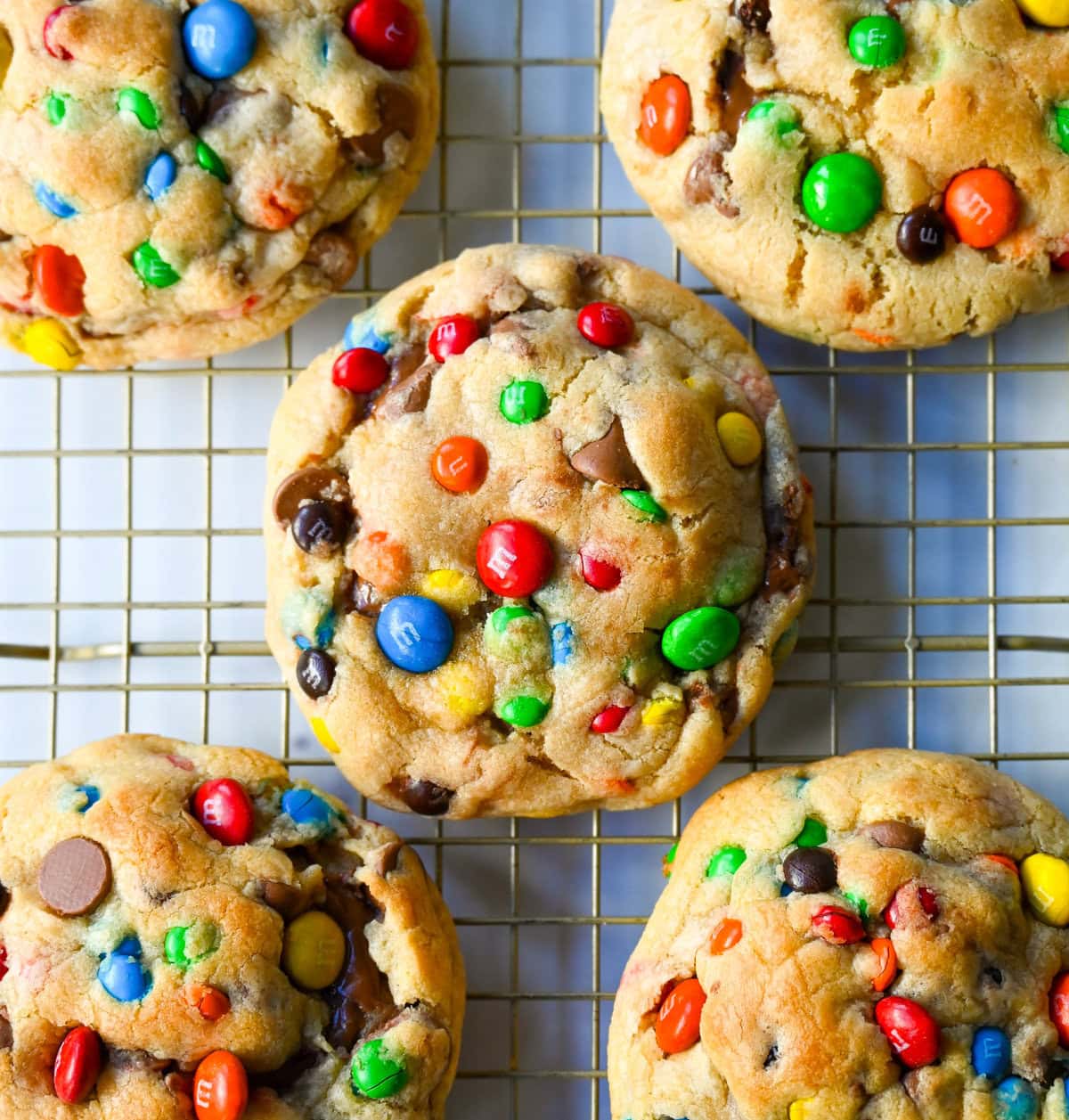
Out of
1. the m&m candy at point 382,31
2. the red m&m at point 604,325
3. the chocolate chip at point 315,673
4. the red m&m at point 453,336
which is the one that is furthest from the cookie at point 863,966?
the m&m candy at point 382,31

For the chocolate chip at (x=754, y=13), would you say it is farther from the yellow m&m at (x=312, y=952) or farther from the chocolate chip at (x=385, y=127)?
the yellow m&m at (x=312, y=952)

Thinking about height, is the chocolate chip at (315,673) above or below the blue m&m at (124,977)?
above

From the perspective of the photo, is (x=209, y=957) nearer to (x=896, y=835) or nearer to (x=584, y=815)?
(x=584, y=815)

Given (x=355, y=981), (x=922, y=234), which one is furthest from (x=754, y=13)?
(x=355, y=981)

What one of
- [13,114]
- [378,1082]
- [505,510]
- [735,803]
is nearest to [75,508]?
[13,114]

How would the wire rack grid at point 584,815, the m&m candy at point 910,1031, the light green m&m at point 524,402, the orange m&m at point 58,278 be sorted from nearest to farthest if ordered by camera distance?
the m&m candy at point 910,1031 → the light green m&m at point 524,402 → the orange m&m at point 58,278 → the wire rack grid at point 584,815

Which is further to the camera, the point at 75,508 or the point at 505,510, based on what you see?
the point at 75,508

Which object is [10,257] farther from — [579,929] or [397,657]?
[579,929]
